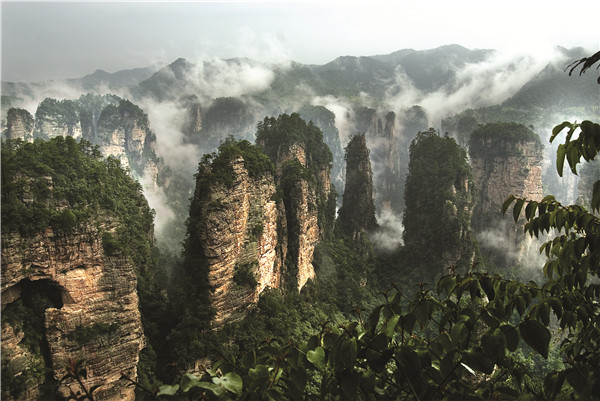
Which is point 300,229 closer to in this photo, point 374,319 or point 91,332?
point 91,332

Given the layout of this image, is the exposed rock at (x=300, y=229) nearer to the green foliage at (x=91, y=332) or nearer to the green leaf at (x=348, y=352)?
the green foliage at (x=91, y=332)

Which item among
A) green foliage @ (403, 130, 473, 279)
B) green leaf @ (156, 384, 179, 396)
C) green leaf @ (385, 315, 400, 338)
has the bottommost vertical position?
green foliage @ (403, 130, 473, 279)

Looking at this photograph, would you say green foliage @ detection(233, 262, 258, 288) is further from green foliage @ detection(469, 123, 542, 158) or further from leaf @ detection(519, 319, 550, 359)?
green foliage @ detection(469, 123, 542, 158)

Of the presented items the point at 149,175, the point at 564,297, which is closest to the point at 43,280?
the point at 564,297

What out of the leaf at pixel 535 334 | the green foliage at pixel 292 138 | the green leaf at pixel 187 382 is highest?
the leaf at pixel 535 334

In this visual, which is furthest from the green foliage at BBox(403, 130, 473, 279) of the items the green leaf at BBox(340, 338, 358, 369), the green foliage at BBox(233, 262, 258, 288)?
the green leaf at BBox(340, 338, 358, 369)

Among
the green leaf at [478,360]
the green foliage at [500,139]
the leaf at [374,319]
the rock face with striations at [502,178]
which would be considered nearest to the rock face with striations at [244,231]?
the leaf at [374,319]

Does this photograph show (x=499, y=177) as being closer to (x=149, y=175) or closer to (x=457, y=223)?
(x=457, y=223)
